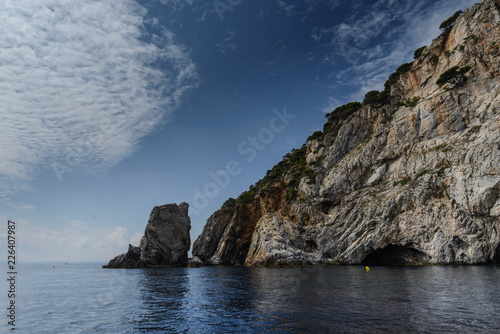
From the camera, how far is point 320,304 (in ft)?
74.7

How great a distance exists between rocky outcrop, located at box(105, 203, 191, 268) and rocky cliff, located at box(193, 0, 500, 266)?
926 inches

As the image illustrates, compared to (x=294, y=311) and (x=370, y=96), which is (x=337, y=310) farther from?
(x=370, y=96)

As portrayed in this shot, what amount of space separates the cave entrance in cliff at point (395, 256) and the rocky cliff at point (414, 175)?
273 millimetres

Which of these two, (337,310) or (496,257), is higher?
(496,257)

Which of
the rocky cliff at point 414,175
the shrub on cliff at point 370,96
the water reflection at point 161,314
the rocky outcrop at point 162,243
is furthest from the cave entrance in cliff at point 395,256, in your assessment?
the rocky outcrop at point 162,243

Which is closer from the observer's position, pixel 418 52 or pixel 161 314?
pixel 161 314

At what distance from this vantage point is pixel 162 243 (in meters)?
97.9

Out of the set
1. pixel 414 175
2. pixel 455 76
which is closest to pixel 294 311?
pixel 414 175

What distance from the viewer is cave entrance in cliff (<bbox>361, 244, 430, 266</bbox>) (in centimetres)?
6014

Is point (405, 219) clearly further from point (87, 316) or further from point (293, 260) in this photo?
point (87, 316)

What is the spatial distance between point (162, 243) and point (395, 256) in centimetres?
7323

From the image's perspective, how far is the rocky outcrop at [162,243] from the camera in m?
96.6

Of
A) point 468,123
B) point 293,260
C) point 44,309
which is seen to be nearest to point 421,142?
point 468,123

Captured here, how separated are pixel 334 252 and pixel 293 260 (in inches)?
409
